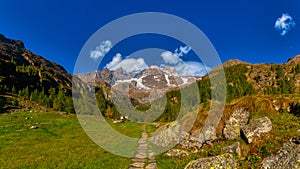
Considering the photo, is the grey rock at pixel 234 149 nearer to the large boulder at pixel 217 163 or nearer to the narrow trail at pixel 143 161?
the large boulder at pixel 217 163

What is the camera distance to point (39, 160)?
72.0 ft

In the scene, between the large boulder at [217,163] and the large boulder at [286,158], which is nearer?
the large boulder at [286,158]

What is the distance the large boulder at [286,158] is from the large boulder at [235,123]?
664 centimetres

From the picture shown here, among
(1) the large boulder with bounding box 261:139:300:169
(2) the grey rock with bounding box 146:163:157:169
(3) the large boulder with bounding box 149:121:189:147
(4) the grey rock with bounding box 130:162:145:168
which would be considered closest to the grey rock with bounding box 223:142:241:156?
(1) the large boulder with bounding box 261:139:300:169

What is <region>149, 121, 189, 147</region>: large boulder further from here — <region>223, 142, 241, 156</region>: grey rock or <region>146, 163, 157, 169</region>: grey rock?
<region>223, 142, 241, 156</region>: grey rock

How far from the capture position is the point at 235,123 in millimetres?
21844

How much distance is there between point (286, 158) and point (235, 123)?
9209 millimetres

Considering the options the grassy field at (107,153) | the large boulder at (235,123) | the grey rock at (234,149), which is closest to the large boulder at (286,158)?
the grassy field at (107,153)

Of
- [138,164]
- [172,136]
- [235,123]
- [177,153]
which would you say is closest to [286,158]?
[235,123]

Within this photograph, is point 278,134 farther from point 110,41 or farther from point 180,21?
point 110,41

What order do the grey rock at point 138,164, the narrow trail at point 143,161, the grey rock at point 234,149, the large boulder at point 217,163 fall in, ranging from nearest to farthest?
the large boulder at point 217,163, the grey rock at point 234,149, the narrow trail at point 143,161, the grey rock at point 138,164

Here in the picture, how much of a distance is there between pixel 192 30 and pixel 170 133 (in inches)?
522

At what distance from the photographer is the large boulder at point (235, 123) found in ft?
68.4

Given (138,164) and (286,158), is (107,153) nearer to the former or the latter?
(138,164)
